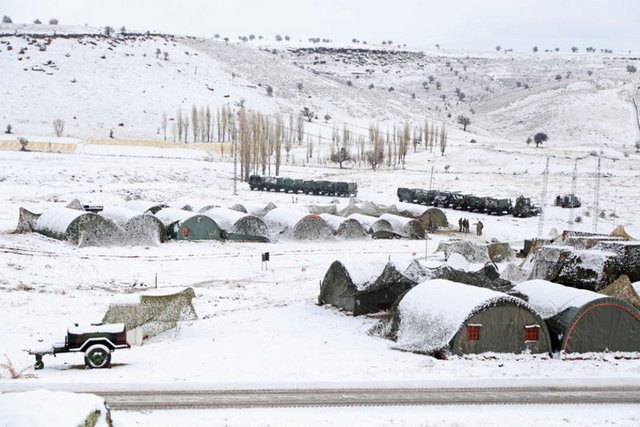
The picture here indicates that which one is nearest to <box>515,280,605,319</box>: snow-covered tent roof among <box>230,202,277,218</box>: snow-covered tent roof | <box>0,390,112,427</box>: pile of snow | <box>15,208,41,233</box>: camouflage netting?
<box>0,390,112,427</box>: pile of snow

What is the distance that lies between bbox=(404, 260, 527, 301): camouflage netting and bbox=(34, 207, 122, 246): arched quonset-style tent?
17.5 metres

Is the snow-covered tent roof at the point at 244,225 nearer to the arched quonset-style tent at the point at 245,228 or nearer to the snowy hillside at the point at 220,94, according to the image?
the arched quonset-style tent at the point at 245,228

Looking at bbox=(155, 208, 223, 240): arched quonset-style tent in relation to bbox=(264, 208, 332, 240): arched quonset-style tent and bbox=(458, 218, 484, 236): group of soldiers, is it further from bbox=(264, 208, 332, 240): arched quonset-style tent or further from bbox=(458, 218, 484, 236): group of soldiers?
bbox=(458, 218, 484, 236): group of soldiers

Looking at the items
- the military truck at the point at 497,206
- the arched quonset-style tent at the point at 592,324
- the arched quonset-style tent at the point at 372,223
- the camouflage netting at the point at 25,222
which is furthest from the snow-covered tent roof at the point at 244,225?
the military truck at the point at 497,206

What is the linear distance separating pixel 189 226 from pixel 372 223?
490 inches

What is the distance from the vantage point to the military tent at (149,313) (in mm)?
17359

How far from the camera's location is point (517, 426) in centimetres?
1217

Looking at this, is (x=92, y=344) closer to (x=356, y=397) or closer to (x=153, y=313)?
(x=153, y=313)

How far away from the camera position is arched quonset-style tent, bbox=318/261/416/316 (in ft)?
71.8

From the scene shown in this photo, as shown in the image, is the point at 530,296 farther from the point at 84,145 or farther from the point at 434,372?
the point at 84,145

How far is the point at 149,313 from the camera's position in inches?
714

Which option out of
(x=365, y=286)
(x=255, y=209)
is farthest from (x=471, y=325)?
(x=255, y=209)

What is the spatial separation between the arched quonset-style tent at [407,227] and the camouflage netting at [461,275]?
16151mm

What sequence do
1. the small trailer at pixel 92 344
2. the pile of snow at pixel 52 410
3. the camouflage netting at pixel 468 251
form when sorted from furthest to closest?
the camouflage netting at pixel 468 251 < the small trailer at pixel 92 344 < the pile of snow at pixel 52 410
